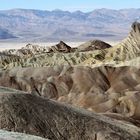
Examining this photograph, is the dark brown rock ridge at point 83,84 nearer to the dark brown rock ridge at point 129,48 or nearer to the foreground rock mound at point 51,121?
the dark brown rock ridge at point 129,48

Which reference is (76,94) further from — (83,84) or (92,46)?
(92,46)

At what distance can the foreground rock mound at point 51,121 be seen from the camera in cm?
3422

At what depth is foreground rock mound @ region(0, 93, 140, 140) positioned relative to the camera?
34.2 metres

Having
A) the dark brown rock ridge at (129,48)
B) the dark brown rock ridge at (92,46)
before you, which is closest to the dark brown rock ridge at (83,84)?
the dark brown rock ridge at (129,48)

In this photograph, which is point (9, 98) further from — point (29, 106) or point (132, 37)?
point (132, 37)

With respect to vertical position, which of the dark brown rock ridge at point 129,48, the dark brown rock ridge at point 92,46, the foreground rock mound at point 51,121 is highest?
the foreground rock mound at point 51,121

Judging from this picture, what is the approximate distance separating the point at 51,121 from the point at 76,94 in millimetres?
47528

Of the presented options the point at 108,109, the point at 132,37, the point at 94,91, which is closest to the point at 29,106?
the point at 108,109

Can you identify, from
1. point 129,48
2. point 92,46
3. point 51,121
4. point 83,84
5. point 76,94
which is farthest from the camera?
point 92,46

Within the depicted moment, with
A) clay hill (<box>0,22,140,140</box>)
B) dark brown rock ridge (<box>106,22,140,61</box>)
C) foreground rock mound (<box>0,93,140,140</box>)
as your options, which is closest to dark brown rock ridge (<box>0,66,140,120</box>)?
clay hill (<box>0,22,140,140</box>)

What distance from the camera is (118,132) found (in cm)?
3672

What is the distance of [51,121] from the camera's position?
3578 cm

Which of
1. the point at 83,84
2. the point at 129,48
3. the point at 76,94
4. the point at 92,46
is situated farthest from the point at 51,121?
the point at 92,46

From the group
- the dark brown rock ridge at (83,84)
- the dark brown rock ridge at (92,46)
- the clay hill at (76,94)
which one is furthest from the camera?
the dark brown rock ridge at (92,46)
